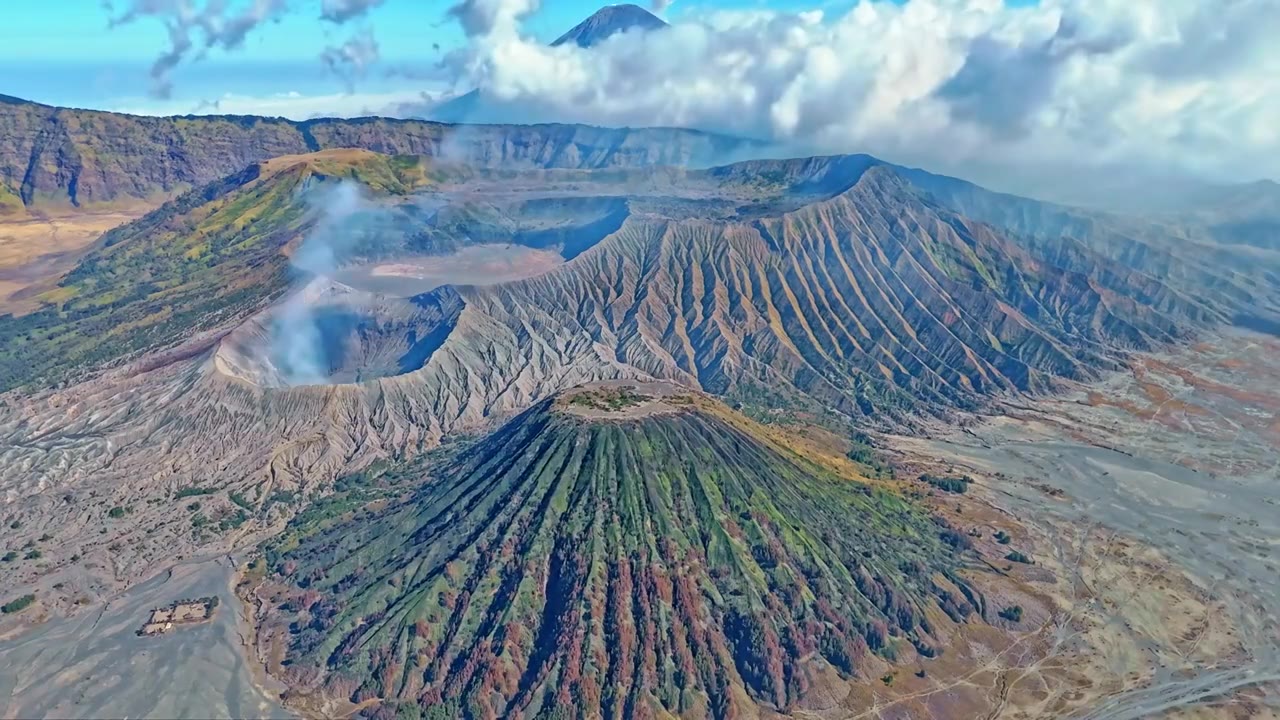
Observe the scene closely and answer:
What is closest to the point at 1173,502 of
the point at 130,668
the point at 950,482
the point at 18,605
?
the point at 950,482

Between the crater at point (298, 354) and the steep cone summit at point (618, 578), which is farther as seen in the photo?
the crater at point (298, 354)

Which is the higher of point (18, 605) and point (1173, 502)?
point (1173, 502)

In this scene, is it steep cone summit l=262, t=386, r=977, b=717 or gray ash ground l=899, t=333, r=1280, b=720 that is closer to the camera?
steep cone summit l=262, t=386, r=977, b=717

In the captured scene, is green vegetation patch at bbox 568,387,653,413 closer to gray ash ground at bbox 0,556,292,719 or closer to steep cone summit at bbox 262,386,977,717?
steep cone summit at bbox 262,386,977,717

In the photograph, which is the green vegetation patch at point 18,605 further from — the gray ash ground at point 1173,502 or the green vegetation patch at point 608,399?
the gray ash ground at point 1173,502

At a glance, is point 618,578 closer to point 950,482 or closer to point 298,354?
point 950,482

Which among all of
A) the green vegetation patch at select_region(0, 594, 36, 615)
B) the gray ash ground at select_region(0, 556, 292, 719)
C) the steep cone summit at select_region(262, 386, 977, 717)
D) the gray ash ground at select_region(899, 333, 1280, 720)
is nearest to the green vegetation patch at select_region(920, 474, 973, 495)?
the gray ash ground at select_region(899, 333, 1280, 720)

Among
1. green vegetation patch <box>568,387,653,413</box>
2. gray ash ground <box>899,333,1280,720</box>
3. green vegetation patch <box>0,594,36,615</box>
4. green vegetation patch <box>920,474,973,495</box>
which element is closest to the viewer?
gray ash ground <box>899,333,1280,720</box>

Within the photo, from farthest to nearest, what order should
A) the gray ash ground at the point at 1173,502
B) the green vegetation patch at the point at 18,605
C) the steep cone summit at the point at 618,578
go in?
the green vegetation patch at the point at 18,605
the gray ash ground at the point at 1173,502
the steep cone summit at the point at 618,578

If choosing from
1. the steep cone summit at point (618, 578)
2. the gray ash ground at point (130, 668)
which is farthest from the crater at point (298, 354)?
the gray ash ground at point (130, 668)

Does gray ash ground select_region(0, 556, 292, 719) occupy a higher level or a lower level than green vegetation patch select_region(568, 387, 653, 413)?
lower
